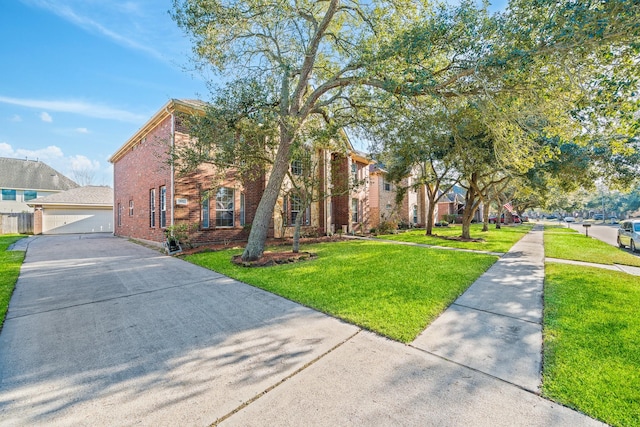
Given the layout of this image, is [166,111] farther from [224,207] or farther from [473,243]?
[473,243]

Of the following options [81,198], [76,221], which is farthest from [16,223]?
[81,198]

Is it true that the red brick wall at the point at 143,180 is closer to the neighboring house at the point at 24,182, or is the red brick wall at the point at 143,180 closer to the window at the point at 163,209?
the window at the point at 163,209

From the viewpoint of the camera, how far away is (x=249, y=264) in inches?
307

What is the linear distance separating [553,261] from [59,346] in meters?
13.0

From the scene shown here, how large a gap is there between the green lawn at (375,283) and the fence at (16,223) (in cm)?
2238

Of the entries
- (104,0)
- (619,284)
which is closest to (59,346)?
(104,0)

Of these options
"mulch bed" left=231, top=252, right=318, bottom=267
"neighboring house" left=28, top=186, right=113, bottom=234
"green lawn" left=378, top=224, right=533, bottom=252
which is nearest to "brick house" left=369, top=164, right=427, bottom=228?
"green lawn" left=378, top=224, right=533, bottom=252

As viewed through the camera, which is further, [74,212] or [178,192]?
[74,212]

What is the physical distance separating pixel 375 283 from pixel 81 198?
27.5m

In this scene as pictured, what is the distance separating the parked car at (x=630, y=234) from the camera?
12.5 meters

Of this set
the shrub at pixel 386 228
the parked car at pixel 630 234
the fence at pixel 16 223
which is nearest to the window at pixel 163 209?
the shrub at pixel 386 228

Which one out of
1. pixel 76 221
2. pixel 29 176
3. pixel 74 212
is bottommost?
pixel 76 221

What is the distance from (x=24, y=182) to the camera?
2748 centimetres

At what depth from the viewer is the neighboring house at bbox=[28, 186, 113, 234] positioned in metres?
21.0
